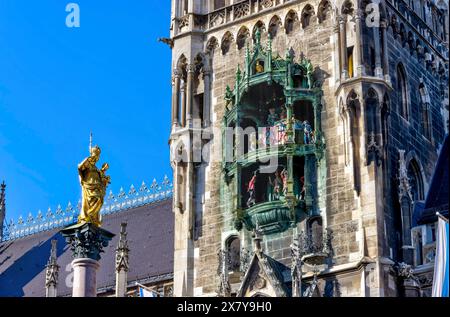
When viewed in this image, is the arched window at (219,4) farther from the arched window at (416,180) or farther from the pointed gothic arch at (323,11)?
the arched window at (416,180)

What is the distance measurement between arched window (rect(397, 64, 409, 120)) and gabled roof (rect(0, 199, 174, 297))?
10652 millimetres

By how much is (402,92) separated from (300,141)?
459cm

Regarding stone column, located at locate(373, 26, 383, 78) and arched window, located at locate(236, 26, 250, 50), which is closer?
stone column, located at locate(373, 26, 383, 78)

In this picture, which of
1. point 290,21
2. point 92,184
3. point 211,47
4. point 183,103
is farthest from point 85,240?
point 290,21

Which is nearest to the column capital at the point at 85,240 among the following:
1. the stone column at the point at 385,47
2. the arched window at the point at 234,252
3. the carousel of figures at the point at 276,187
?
the arched window at the point at 234,252

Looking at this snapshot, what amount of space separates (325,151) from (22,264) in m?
20.1

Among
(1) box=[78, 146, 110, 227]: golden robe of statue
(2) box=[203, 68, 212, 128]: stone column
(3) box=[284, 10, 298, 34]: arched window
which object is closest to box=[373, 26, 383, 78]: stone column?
(3) box=[284, 10, 298, 34]: arched window

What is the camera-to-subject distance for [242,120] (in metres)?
43.4

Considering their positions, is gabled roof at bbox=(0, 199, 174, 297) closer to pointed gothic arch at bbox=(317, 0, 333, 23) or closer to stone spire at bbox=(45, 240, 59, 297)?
stone spire at bbox=(45, 240, 59, 297)

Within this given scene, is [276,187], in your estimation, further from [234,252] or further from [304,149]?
[234,252]

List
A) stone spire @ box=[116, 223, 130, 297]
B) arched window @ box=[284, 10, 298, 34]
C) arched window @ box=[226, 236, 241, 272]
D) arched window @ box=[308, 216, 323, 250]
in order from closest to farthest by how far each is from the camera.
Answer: arched window @ box=[308, 216, 323, 250], arched window @ box=[226, 236, 241, 272], stone spire @ box=[116, 223, 130, 297], arched window @ box=[284, 10, 298, 34]

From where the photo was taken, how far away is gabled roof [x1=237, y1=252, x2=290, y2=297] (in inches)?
1556
